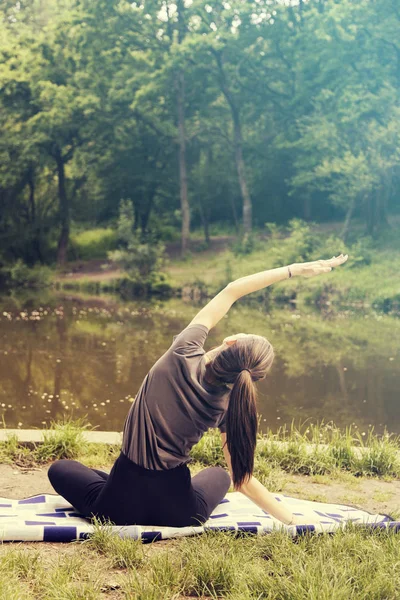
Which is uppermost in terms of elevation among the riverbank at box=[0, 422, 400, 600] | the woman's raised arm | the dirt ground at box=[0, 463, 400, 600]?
the woman's raised arm

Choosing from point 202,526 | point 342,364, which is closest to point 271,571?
point 202,526

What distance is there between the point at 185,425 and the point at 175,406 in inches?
4.3

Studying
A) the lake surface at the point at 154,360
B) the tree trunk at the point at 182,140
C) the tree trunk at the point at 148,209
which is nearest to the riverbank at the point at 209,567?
the lake surface at the point at 154,360

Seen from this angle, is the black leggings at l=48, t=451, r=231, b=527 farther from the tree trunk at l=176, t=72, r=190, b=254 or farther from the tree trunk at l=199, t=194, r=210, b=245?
the tree trunk at l=199, t=194, r=210, b=245

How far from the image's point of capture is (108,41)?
1175 inches

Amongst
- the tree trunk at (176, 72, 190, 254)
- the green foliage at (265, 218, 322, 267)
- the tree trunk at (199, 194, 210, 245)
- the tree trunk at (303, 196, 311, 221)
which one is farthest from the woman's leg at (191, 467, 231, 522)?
the tree trunk at (303, 196, 311, 221)

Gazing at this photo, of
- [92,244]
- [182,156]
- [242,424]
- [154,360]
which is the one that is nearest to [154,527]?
[242,424]

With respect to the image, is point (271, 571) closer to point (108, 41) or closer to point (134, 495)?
point (134, 495)

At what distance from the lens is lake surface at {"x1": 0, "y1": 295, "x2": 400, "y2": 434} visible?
809cm

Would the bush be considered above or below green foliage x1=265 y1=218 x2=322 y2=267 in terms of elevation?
below

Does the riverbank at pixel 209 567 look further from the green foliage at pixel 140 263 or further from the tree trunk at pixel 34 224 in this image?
the tree trunk at pixel 34 224

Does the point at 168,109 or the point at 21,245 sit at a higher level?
the point at 168,109

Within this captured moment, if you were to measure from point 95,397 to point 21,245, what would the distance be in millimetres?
22189

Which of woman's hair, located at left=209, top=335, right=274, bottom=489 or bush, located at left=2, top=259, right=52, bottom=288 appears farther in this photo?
bush, located at left=2, top=259, right=52, bottom=288
